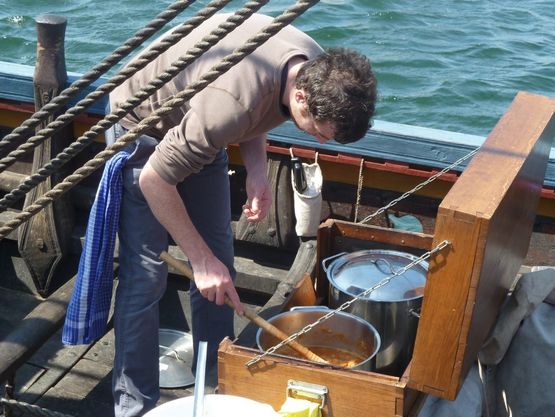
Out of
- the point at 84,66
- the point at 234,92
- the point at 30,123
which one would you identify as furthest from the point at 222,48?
the point at 84,66

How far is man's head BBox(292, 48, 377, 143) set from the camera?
2381 millimetres

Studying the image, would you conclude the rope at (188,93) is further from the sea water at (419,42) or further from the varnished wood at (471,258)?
the sea water at (419,42)

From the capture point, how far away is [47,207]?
14.0ft

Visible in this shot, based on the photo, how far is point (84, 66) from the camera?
30.2 feet

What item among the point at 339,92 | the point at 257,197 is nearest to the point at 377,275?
the point at 257,197

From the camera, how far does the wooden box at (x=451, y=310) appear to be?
2219 millimetres

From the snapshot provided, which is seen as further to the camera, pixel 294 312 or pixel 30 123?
pixel 294 312

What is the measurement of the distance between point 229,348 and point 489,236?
0.80 meters

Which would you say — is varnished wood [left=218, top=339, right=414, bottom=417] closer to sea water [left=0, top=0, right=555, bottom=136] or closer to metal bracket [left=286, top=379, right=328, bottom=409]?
metal bracket [left=286, top=379, right=328, bottom=409]

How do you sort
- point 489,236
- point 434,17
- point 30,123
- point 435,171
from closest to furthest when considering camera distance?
point 30,123 < point 489,236 < point 435,171 < point 434,17

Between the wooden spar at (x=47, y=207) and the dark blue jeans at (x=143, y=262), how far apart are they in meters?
1.28

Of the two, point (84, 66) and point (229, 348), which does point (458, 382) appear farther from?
point (84, 66)

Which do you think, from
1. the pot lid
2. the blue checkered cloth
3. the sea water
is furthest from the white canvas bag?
the sea water

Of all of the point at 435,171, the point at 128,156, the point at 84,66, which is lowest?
the point at 84,66
